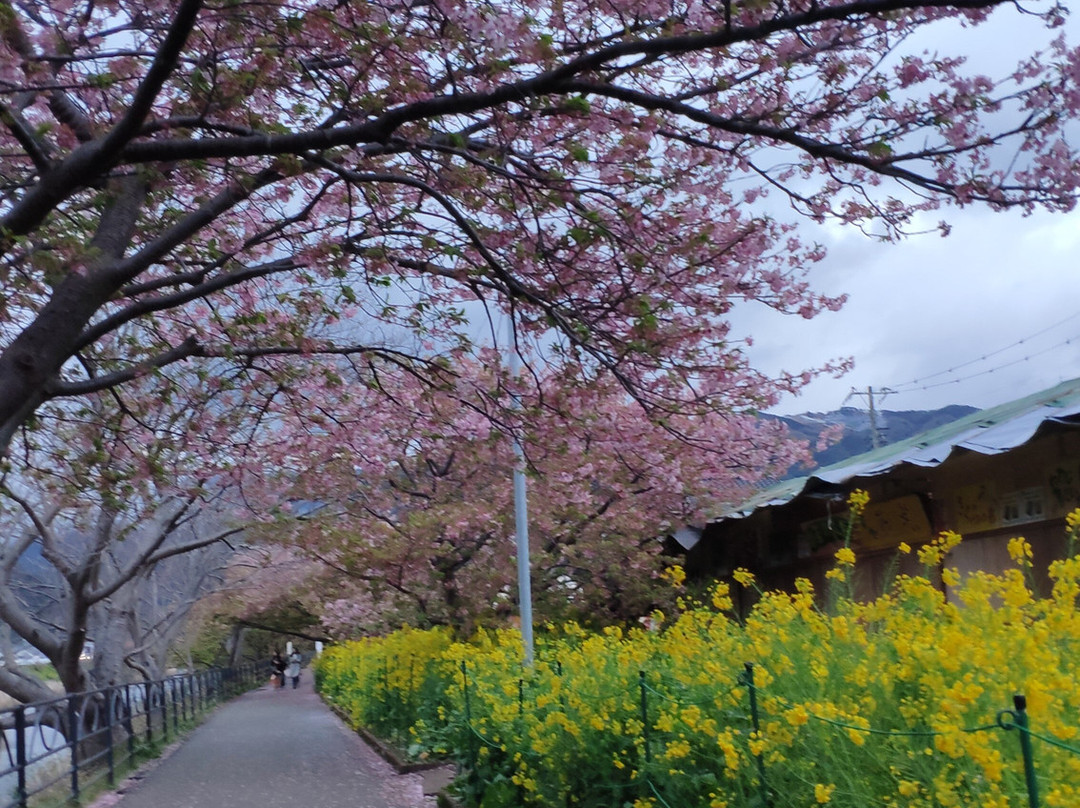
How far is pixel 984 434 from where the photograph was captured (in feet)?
27.2

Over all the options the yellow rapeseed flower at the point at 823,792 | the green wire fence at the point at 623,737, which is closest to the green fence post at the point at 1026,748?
the green wire fence at the point at 623,737

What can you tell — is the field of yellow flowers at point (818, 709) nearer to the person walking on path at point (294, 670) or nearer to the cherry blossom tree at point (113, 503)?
the cherry blossom tree at point (113, 503)

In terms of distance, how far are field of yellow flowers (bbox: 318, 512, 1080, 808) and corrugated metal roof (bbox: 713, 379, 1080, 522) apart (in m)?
3.05

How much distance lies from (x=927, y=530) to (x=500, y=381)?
17.0 ft

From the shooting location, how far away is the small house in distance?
8148 mm

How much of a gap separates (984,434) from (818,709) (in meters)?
5.78

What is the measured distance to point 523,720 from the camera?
22.1 ft

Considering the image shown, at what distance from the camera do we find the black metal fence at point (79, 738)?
28.0ft

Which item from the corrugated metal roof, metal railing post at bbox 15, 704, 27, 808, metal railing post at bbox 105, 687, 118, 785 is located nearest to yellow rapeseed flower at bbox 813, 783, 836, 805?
the corrugated metal roof

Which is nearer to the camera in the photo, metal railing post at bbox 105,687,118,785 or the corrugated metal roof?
the corrugated metal roof

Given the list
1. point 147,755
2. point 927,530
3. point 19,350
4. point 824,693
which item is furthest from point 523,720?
point 147,755

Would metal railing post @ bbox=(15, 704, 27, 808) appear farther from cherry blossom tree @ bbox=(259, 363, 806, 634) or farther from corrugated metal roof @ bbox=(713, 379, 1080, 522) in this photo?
corrugated metal roof @ bbox=(713, 379, 1080, 522)

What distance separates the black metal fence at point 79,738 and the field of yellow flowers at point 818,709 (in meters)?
4.07

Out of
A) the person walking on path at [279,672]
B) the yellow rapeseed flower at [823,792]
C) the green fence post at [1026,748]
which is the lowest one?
the person walking on path at [279,672]
